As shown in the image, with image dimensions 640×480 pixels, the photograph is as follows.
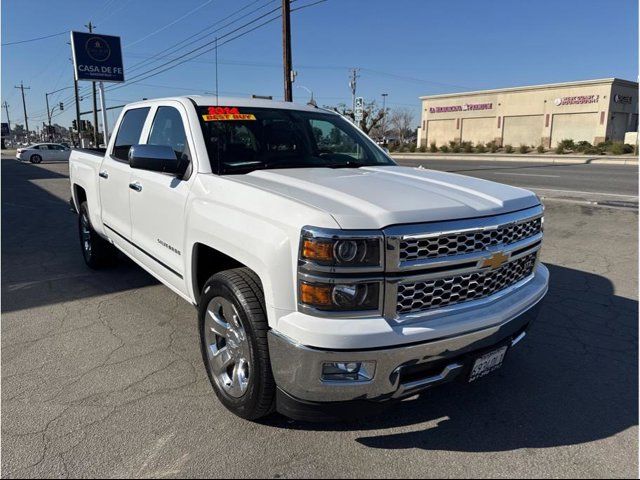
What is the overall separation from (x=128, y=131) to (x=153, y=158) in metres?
1.84

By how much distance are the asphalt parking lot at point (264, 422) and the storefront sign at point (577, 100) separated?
4662cm

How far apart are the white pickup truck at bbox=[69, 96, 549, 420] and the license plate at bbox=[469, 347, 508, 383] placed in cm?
1

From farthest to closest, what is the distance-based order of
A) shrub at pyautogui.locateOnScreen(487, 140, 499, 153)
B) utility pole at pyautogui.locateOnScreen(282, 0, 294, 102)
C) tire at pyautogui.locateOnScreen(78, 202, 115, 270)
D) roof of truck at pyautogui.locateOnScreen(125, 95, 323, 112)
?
1. shrub at pyautogui.locateOnScreen(487, 140, 499, 153)
2. utility pole at pyautogui.locateOnScreen(282, 0, 294, 102)
3. tire at pyautogui.locateOnScreen(78, 202, 115, 270)
4. roof of truck at pyautogui.locateOnScreen(125, 95, 323, 112)

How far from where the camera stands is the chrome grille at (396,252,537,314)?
225cm

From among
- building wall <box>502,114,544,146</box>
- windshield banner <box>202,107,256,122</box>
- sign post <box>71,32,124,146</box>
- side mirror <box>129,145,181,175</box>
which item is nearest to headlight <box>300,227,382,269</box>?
side mirror <box>129,145,181,175</box>

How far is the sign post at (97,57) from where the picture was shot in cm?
2680

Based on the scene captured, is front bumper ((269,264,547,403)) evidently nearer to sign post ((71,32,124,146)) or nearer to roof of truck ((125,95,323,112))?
roof of truck ((125,95,323,112))

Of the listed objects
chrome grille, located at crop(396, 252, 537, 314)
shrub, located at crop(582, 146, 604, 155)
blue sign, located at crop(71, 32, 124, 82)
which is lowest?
shrub, located at crop(582, 146, 604, 155)

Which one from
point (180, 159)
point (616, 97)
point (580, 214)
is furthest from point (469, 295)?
point (616, 97)

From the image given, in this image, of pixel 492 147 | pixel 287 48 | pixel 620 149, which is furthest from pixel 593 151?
pixel 287 48

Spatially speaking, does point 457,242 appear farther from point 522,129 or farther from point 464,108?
point 464,108

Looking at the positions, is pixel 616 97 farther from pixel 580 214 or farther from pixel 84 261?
pixel 84 261

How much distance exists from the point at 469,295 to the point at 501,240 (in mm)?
346

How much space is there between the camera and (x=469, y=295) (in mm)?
2465
